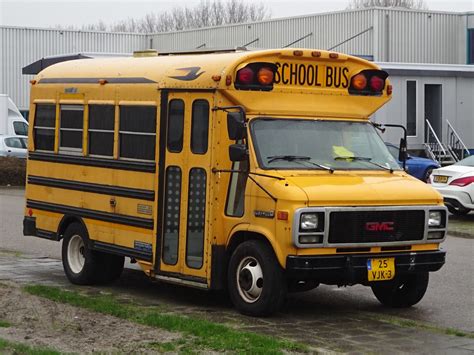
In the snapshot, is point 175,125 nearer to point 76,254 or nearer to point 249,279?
point 249,279

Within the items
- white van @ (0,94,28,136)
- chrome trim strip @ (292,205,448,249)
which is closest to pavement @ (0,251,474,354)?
chrome trim strip @ (292,205,448,249)

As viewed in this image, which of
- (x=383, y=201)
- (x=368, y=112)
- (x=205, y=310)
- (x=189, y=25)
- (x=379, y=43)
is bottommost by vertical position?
(x=205, y=310)

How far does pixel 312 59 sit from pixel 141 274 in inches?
158

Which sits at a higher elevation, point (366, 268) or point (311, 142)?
point (311, 142)

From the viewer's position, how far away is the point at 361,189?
10.2 m

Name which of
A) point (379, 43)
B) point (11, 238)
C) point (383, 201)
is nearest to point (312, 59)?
point (383, 201)

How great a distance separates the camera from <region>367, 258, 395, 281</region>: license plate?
33.4 feet

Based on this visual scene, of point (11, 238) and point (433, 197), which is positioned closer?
point (433, 197)

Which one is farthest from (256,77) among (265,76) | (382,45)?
(382,45)

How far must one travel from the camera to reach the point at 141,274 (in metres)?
13.6

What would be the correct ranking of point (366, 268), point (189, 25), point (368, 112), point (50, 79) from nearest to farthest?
point (366, 268)
point (368, 112)
point (50, 79)
point (189, 25)

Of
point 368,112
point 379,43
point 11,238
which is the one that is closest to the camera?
point 368,112

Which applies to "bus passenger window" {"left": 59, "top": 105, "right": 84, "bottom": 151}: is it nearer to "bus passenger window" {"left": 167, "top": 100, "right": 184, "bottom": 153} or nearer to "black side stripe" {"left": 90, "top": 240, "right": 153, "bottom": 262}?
"black side stripe" {"left": 90, "top": 240, "right": 153, "bottom": 262}

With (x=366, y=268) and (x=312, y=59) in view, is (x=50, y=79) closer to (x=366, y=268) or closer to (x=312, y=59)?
(x=312, y=59)
